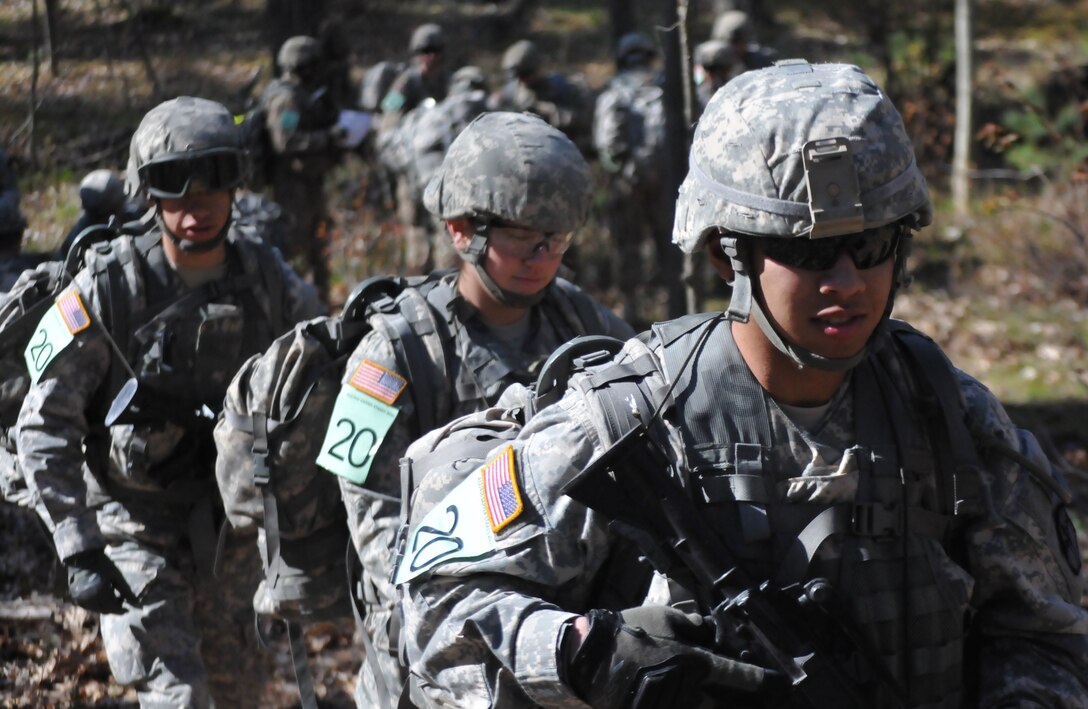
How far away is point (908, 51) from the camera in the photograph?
15.5 meters

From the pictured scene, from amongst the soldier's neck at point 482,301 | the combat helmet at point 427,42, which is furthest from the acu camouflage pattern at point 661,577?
the combat helmet at point 427,42

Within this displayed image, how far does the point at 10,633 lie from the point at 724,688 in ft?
16.3

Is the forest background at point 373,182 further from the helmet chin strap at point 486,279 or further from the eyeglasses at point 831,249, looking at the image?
the eyeglasses at point 831,249

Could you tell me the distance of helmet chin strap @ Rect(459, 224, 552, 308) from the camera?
402cm

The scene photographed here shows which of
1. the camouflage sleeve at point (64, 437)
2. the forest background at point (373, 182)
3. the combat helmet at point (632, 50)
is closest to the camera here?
the camouflage sleeve at point (64, 437)

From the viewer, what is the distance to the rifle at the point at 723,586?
7.42ft

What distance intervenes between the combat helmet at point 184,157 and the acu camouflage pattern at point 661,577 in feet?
9.19

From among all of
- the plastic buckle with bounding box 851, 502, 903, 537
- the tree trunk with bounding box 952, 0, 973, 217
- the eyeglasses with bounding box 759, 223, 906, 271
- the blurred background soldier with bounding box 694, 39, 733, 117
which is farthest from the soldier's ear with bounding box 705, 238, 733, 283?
the tree trunk with bounding box 952, 0, 973, 217

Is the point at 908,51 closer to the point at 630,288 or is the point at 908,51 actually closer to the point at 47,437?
the point at 630,288

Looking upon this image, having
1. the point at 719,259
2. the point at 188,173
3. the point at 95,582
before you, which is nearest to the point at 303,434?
the point at 95,582

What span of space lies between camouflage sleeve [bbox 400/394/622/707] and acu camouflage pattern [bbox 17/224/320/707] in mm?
2572

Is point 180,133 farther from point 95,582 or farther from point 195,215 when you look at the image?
point 95,582

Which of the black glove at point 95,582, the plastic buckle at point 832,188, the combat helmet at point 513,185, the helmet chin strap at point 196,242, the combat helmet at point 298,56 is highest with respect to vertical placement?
the plastic buckle at point 832,188

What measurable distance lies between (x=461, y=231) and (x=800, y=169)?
1944mm
